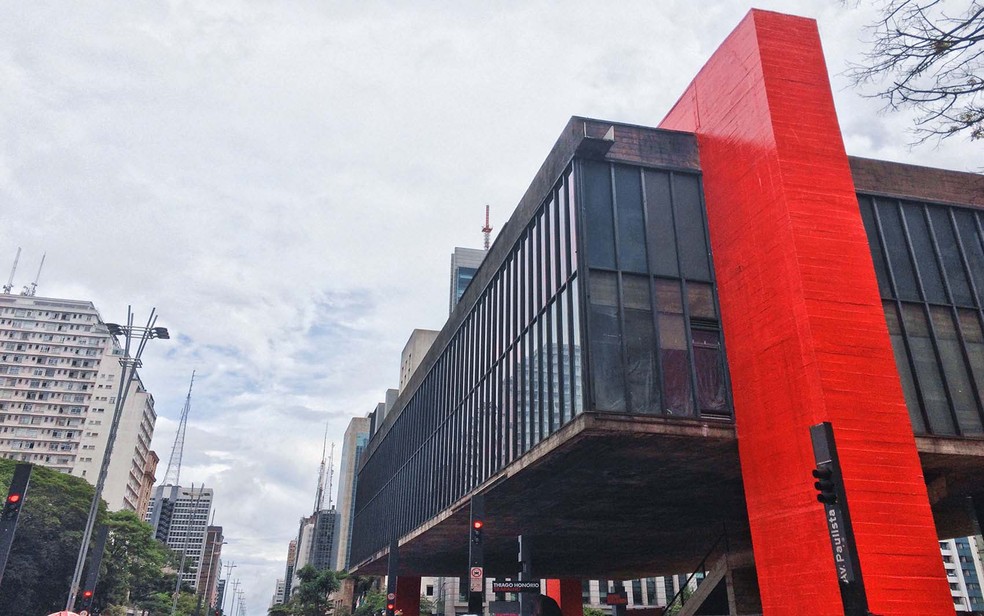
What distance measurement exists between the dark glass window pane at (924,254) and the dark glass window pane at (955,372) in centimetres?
58

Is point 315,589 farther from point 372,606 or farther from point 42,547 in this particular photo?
point 42,547

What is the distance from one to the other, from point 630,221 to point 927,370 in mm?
10505

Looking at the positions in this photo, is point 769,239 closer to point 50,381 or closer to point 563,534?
point 563,534

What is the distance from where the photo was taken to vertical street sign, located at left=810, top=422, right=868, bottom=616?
12625 millimetres

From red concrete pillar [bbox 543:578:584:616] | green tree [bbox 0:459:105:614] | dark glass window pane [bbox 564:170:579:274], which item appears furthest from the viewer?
green tree [bbox 0:459:105:614]

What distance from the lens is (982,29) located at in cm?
919

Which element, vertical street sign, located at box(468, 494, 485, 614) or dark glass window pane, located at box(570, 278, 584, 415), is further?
vertical street sign, located at box(468, 494, 485, 614)

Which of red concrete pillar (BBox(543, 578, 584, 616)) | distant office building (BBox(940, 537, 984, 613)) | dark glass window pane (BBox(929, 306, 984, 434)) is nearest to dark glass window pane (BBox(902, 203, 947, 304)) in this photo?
dark glass window pane (BBox(929, 306, 984, 434))

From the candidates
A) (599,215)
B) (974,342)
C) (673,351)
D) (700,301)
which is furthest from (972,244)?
(599,215)

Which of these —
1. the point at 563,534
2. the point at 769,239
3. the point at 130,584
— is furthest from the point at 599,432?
the point at 130,584

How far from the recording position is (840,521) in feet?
43.2

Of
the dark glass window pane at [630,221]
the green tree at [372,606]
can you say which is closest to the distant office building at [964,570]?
the green tree at [372,606]

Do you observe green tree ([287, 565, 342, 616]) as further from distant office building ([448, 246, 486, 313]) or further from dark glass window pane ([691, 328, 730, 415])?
distant office building ([448, 246, 486, 313])

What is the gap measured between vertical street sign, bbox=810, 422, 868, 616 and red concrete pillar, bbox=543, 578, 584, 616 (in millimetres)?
45947
